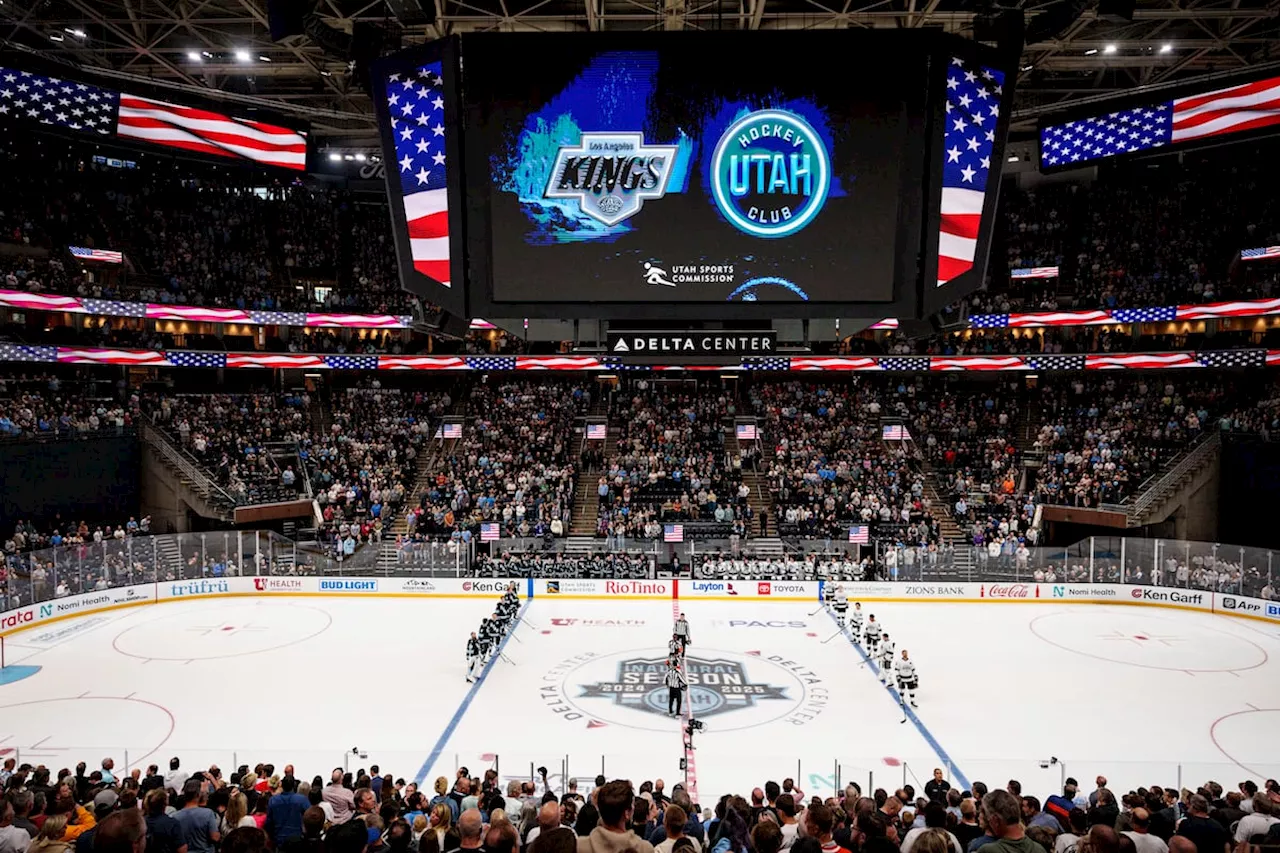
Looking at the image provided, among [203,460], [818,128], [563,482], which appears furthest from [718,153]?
[203,460]

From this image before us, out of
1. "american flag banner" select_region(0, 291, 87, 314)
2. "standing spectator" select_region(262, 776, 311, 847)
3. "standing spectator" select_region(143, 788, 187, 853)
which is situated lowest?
"standing spectator" select_region(262, 776, 311, 847)

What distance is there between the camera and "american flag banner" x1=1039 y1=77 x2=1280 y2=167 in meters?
25.1

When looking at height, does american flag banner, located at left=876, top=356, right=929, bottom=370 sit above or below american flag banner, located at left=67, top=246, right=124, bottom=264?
below

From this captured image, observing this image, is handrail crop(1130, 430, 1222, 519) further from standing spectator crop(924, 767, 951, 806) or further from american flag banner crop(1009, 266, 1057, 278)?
standing spectator crop(924, 767, 951, 806)

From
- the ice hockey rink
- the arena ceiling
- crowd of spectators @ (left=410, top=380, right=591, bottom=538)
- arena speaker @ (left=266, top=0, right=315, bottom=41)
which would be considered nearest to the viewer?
arena speaker @ (left=266, top=0, right=315, bottom=41)

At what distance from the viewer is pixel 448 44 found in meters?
6.30

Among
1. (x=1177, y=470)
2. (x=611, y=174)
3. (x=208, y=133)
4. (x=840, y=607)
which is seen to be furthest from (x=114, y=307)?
(x=1177, y=470)

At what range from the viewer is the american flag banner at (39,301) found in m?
29.0

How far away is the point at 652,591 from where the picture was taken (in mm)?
26656

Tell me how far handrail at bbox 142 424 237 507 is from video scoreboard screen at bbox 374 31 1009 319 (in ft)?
89.7

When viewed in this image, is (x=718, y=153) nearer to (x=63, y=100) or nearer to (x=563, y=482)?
(x=563, y=482)

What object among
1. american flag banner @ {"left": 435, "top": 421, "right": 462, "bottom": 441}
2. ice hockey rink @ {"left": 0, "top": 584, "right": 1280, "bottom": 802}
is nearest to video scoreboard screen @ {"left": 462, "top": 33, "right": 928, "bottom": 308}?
ice hockey rink @ {"left": 0, "top": 584, "right": 1280, "bottom": 802}

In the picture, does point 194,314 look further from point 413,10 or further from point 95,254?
point 413,10

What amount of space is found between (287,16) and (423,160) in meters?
3.57
